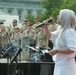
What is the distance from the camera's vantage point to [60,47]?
423 centimetres

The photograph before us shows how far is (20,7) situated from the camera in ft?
213

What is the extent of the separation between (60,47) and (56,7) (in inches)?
1264

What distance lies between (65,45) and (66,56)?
0.50ft

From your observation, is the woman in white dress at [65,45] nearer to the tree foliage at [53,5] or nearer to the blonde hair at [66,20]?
the blonde hair at [66,20]

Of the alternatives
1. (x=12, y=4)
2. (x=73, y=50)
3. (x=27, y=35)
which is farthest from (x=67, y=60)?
(x=12, y=4)

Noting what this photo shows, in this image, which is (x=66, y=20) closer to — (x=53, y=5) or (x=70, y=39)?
(x=70, y=39)

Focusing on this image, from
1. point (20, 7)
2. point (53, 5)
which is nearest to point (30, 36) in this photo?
point (53, 5)

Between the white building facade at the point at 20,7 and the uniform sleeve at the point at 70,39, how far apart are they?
5894cm

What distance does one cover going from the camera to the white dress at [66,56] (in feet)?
13.7

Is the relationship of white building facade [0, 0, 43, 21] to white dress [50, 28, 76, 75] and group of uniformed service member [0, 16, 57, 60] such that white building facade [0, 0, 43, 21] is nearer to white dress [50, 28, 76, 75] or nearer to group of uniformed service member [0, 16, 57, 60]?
group of uniformed service member [0, 16, 57, 60]

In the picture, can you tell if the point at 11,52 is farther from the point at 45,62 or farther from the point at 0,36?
the point at 0,36

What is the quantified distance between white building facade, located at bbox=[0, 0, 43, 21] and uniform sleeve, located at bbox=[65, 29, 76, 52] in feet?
193

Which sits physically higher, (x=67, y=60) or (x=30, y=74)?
(x=67, y=60)

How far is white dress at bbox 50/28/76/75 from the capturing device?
4184 mm
